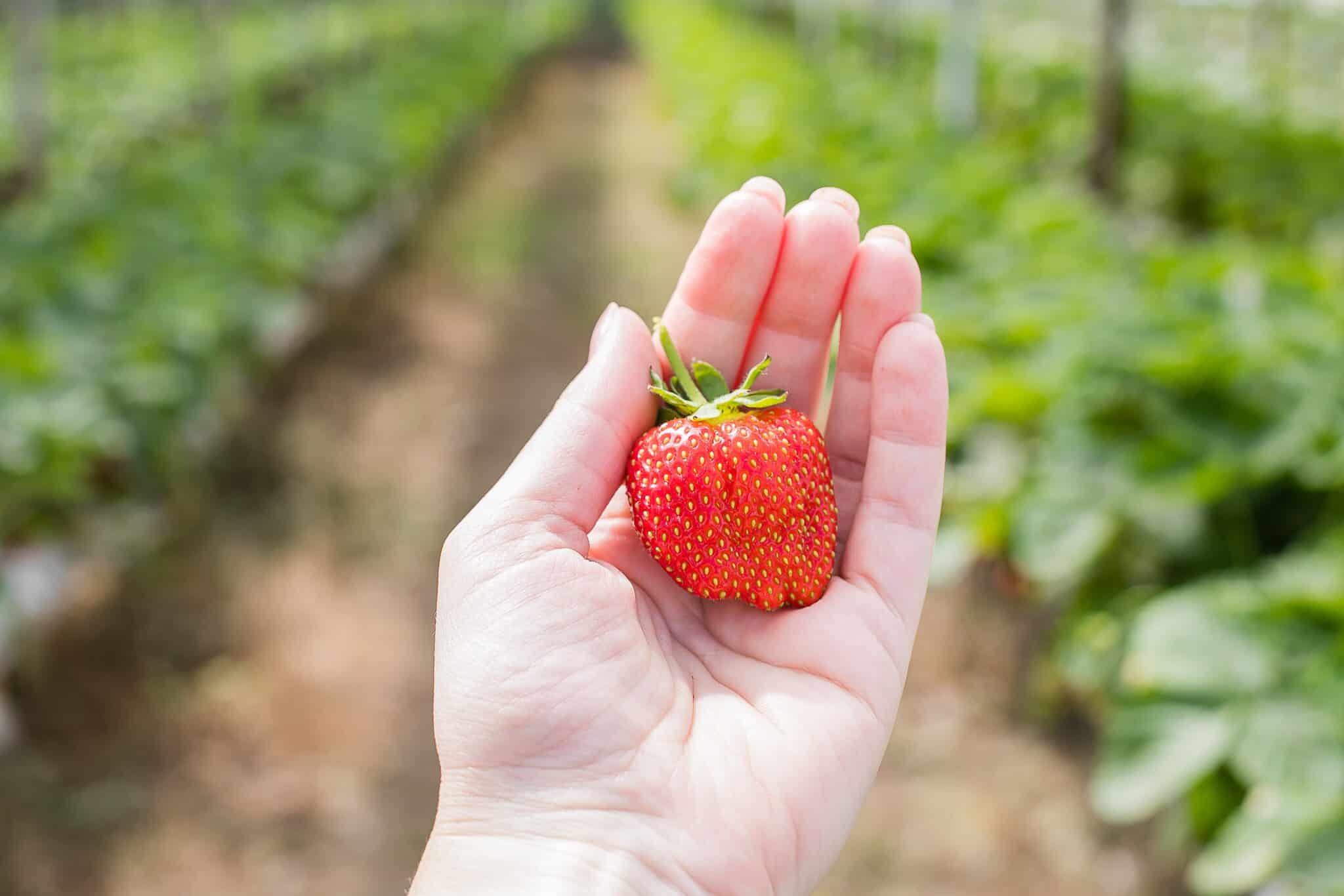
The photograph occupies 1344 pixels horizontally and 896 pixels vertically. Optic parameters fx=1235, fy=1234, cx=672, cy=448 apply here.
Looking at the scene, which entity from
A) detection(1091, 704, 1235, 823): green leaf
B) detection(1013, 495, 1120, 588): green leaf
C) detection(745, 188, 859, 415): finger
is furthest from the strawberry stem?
detection(1013, 495, 1120, 588): green leaf

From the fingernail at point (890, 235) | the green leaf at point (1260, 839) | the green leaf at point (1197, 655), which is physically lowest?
the green leaf at point (1260, 839)

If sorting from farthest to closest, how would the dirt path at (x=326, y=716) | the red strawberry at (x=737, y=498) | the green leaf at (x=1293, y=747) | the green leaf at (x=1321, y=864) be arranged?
the dirt path at (x=326, y=716)
the green leaf at (x=1293, y=747)
the green leaf at (x=1321, y=864)
the red strawberry at (x=737, y=498)

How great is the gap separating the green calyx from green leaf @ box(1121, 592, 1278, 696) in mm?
1200

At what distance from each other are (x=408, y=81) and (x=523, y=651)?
36.6 ft

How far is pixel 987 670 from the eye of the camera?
135 inches

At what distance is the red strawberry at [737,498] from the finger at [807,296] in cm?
13

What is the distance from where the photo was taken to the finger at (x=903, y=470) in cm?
139

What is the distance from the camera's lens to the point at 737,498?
130cm

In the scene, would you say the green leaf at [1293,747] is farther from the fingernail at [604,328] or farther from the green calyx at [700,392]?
the fingernail at [604,328]

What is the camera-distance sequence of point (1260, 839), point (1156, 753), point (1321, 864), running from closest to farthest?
point (1321, 864), point (1260, 839), point (1156, 753)

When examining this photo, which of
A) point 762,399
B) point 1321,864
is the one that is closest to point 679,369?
point 762,399

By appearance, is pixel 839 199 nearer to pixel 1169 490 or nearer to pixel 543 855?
pixel 543 855

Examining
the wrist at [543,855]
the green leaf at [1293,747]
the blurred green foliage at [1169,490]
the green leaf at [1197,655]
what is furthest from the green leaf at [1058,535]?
the wrist at [543,855]

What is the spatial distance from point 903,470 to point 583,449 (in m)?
0.37
